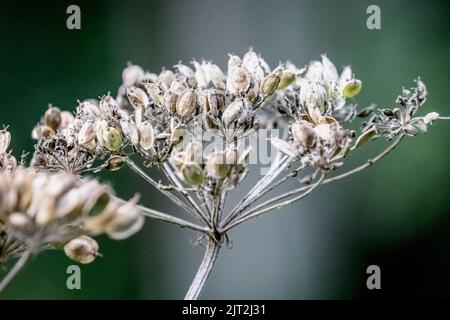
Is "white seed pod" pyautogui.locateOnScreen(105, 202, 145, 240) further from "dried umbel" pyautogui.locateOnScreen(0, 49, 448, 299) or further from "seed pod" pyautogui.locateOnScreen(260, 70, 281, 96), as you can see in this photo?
"seed pod" pyautogui.locateOnScreen(260, 70, 281, 96)

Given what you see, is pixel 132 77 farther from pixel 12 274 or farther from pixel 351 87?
pixel 12 274

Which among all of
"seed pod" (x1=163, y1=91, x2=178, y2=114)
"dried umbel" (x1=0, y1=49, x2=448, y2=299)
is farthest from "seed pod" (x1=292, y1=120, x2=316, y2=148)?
"seed pod" (x1=163, y1=91, x2=178, y2=114)

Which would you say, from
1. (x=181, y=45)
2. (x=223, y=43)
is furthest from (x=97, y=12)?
(x=223, y=43)

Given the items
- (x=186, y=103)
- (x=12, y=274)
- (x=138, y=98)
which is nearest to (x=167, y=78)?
(x=138, y=98)

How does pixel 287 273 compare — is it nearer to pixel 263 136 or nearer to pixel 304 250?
pixel 304 250

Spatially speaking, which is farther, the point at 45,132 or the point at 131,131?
the point at 45,132

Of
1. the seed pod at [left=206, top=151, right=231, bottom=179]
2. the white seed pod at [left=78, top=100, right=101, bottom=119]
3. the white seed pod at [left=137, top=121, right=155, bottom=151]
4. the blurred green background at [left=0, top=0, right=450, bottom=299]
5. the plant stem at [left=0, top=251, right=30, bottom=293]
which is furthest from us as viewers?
the blurred green background at [left=0, top=0, right=450, bottom=299]
